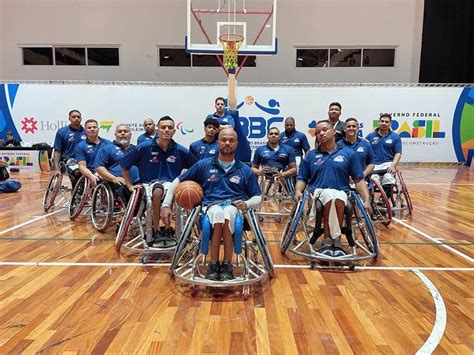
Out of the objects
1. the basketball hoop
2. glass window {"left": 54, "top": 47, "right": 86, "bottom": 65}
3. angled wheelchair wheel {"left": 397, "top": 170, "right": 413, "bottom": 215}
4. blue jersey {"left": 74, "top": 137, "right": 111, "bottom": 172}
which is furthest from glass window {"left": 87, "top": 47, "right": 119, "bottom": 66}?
angled wheelchair wheel {"left": 397, "top": 170, "right": 413, "bottom": 215}

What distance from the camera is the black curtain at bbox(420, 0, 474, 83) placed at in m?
11.7

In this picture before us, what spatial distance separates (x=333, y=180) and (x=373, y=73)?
35.1ft

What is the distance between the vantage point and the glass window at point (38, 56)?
12938 millimetres

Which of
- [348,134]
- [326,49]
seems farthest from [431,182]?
[326,49]

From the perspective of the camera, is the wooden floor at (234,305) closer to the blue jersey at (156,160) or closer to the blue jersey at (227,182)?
the blue jersey at (227,182)

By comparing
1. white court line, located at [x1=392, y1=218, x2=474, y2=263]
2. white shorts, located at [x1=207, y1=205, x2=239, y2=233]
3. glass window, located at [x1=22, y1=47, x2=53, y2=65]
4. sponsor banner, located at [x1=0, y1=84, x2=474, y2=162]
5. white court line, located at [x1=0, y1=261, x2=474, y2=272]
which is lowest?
white court line, located at [x1=392, y1=218, x2=474, y2=263]

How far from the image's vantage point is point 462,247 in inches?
156

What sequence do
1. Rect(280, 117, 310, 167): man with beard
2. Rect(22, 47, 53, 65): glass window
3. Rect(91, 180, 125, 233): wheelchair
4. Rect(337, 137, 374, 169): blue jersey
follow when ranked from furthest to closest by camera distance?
Rect(22, 47, 53, 65): glass window, Rect(280, 117, 310, 167): man with beard, Rect(337, 137, 374, 169): blue jersey, Rect(91, 180, 125, 233): wheelchair

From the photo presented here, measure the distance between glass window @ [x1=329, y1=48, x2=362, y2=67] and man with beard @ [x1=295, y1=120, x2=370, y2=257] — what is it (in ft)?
33.6

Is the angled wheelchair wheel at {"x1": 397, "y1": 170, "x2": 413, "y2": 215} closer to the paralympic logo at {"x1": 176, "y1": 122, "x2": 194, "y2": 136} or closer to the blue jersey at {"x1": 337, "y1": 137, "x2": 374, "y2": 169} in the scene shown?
the blue jersey at {"x1": 337, "y1": 137, "x2": 374, "y2": 169}

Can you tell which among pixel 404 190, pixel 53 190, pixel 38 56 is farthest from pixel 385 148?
pixel 38 56

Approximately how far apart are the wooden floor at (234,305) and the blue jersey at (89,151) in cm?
109

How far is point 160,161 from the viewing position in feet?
12.1

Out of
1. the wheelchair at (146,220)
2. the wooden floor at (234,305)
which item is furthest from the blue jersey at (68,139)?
the wheelchair at (146,220)
